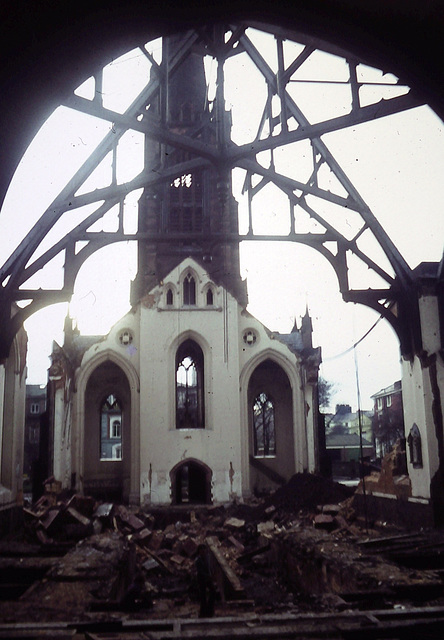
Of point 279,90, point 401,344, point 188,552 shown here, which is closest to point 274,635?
point 279,90

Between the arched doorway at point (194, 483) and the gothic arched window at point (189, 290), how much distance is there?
7.09 m

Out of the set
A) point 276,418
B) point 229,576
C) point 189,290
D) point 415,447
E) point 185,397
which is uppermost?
point 189,290

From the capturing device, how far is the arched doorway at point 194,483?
82.6 feet

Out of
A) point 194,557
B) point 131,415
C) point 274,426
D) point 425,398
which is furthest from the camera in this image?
point 274,426

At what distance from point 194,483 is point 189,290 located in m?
8.75

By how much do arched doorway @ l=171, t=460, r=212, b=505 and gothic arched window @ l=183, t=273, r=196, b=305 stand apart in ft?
23.3

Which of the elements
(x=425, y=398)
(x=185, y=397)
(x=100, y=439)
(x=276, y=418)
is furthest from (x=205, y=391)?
(x=425, y=398)

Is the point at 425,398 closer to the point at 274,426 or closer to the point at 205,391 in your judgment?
the point at 205,391

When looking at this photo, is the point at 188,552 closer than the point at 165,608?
No

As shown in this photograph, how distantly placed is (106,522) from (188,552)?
3.03 metres

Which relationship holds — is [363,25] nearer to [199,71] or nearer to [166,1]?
[166,1]

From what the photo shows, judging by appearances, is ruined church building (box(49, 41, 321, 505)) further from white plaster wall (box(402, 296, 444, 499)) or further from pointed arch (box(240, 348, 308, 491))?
white plaster wall (box(402, 296, 444, 499))

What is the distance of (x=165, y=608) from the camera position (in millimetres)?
10070

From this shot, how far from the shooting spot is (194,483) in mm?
26906
